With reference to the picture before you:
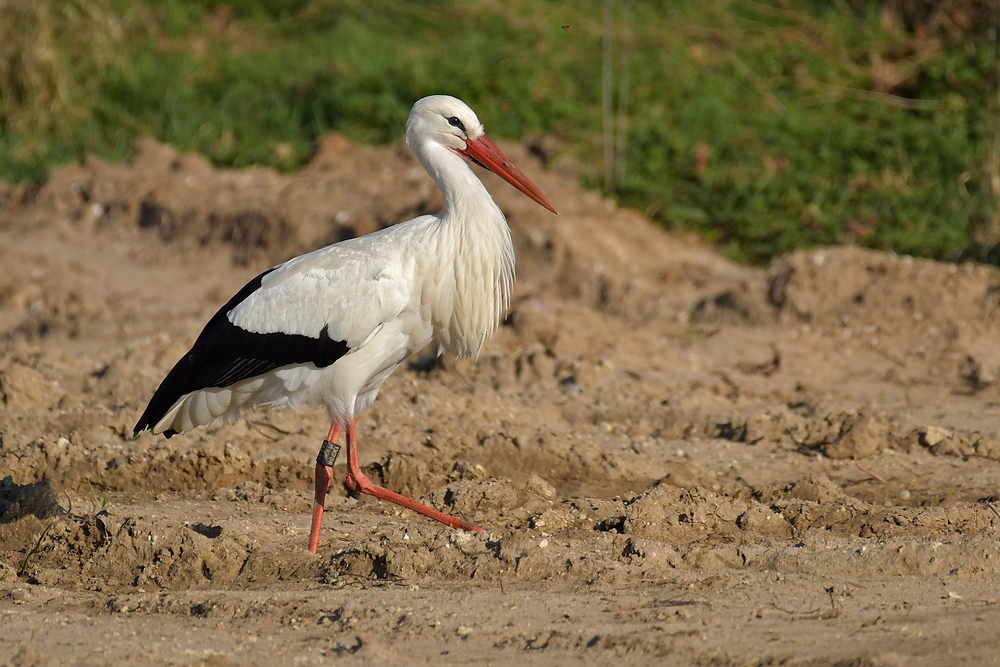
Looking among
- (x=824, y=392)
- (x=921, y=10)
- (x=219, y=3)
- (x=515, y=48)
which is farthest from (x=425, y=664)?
(x=219, y=3)

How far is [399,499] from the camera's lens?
4582 millimetres

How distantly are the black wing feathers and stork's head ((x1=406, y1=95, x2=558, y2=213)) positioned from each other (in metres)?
0.90

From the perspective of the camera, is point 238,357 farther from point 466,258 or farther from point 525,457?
point 525,457

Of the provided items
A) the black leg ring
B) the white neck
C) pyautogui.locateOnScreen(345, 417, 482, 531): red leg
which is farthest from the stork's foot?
the white neck

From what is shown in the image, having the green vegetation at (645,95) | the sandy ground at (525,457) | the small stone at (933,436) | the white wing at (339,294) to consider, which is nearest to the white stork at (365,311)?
the white wing at (339,294)

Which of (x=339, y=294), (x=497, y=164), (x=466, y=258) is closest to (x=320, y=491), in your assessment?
(x=339, y=294)

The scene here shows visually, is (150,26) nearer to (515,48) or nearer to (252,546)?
(515,48)

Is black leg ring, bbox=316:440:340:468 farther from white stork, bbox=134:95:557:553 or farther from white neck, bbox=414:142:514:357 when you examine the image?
white neck, bbox=414:142:514:357

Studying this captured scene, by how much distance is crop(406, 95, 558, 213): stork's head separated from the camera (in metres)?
4.75

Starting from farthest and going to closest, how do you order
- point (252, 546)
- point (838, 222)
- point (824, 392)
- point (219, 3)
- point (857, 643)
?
point (219, 3)
point (838, 222)
point (824, 392)
point (252, 546)
point (857, 643)

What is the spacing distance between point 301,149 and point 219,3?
352 centimetres

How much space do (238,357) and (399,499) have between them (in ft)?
2.75

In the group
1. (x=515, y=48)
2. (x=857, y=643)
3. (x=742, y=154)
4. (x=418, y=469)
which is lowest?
(x=418, y=469)

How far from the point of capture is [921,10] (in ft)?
34.6
